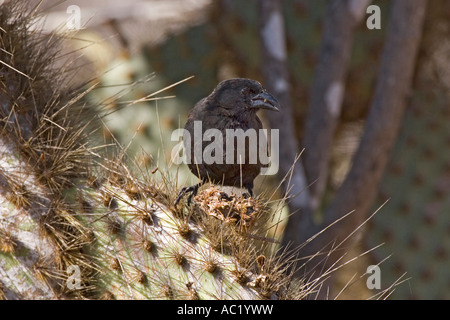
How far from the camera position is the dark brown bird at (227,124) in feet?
5.19

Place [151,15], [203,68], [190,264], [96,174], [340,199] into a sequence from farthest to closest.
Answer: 1. [151,15]
2. [203,68]
3. [340,199]
4. [96,174]
5. [190,264]

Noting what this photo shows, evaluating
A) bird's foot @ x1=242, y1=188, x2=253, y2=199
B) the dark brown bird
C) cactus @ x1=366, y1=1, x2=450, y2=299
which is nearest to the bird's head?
the dark brown bird

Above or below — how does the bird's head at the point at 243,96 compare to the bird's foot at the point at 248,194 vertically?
above

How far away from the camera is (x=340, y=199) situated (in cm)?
306

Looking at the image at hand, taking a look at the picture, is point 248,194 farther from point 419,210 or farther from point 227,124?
point 419,210

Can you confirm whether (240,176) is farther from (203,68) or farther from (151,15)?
(151,15)

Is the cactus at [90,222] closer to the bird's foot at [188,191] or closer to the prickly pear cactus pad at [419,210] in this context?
the bird's foot at [188,191]

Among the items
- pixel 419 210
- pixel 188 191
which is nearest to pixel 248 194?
pixel 188 191

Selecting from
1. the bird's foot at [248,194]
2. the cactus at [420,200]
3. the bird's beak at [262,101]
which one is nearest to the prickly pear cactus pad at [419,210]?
the cactus at [420,200]

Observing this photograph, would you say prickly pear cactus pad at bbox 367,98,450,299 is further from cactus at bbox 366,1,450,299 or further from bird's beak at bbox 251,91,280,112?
bird's beak at bbox 251,91,280,112

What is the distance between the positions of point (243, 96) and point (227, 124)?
7 cm

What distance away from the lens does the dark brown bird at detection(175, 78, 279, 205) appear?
1581 millimetres
